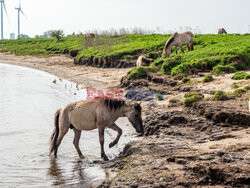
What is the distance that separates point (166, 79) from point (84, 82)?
22.9 feet

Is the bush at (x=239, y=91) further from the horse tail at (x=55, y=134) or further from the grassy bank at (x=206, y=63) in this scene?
the horse tail at (x=55, y=134)

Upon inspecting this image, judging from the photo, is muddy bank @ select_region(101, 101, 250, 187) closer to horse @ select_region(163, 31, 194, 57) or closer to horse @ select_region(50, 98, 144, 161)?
horse @ select_region(50, 98, 144, 161)

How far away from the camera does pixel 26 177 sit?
7027 mm

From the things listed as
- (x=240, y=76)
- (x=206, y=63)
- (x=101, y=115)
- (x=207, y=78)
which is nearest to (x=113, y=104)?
(x=101, y=115)

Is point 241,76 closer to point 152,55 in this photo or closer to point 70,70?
point 152,55

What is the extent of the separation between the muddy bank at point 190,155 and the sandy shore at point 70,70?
9.70 metres

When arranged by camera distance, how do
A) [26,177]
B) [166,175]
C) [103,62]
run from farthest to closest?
1. [103,62]
2. [26,177]
3. [166,175]

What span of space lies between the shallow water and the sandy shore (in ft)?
6.39

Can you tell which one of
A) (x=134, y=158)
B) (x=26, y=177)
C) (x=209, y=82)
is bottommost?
(x=26, y=177)

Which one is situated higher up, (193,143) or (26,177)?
(193,143)

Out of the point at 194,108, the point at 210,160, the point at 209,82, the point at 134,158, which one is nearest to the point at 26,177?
the point at 134,158

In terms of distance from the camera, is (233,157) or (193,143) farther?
(193,143)

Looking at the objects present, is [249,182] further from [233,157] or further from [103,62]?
[103,62]

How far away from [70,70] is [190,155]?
71.4 feet
